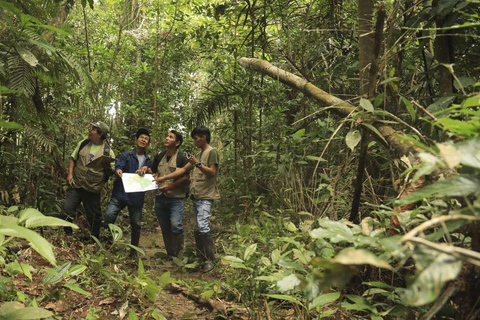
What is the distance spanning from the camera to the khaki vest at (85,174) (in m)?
5.60

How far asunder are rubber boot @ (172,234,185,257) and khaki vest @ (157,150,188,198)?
599 millimetres

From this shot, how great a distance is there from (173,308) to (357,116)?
2.34 m

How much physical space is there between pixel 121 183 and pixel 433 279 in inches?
210

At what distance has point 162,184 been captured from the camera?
5539 mm

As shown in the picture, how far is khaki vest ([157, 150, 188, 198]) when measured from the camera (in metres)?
5.48

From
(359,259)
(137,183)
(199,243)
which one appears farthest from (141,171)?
(359,259)

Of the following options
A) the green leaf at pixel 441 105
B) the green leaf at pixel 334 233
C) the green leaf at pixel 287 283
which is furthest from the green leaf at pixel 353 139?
the green leaf at pixel 287 283

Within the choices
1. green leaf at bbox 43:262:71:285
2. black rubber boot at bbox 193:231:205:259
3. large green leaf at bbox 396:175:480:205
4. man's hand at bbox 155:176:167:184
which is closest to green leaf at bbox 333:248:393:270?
large green leaf at bbox 396:175:480:205

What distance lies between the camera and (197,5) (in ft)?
25.8

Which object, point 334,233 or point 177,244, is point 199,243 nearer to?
point 177,244

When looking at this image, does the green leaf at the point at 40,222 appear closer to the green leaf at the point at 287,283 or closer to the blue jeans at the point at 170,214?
the green leaf at the point at 287,283

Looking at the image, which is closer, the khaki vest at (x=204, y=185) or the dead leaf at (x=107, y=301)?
the dead leaf at (x=107, y=301)

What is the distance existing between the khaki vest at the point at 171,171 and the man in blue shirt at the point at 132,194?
23 centimetres

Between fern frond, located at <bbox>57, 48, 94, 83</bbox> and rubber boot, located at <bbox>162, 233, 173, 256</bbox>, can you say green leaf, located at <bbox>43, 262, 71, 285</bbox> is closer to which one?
fern frond, located at <bbox>57, 48, 94, 83</bbox>
